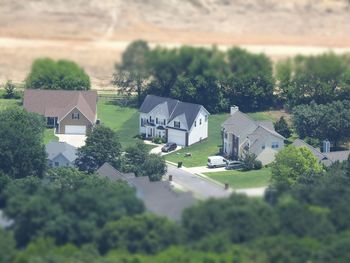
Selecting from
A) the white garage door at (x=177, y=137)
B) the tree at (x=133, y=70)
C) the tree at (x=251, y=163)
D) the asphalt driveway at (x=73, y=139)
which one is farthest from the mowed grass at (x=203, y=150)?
the tree at (x=133, y=70)

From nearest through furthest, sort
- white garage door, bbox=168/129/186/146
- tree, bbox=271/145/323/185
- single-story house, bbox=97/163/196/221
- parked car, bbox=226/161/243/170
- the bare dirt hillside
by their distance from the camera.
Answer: single-story house, bbox=97/163/196/221 → tree, bbox=271/145/323/185 → parked car, bbox=226/161/243/170 → white garage door, bbox=168/129/186/146 → the bare dirt hillside

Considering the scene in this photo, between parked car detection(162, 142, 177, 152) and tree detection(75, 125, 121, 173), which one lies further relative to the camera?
parked car detection(162, 142, 177, 152)

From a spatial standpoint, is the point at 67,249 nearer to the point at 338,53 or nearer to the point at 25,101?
the point at 25,101

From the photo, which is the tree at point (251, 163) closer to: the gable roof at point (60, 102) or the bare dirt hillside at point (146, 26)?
the gable roof at point (60, 102)

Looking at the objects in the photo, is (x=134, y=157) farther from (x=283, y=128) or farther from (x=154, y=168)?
(x=283, y=128)

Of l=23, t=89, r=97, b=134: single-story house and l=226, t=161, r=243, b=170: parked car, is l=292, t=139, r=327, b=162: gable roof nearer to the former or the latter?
l=226, t=161, r=243, b=170: parked car

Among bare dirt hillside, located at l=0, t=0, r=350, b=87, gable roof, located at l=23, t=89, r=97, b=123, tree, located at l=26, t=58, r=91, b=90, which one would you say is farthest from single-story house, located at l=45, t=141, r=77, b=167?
bare dirt hillside, located at l=0, t=0, r=350, b=87
